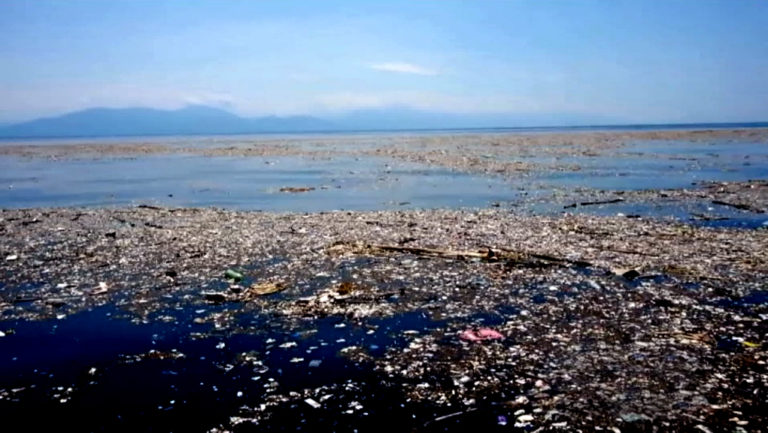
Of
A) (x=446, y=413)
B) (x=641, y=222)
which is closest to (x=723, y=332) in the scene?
(x=446, y=413)

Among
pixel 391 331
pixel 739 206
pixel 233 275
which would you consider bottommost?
pixel 391 331

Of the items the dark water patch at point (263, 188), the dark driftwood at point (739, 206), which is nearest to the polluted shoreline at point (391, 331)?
the dark driftwood at point (739, 206)

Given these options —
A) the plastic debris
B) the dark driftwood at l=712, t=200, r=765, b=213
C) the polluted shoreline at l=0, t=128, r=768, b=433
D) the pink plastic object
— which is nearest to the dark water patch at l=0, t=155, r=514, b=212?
the polluted shoreline at l=0, t=128, r=768, b=433

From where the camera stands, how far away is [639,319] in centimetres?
851

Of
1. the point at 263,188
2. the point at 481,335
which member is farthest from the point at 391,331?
the point at 263,188

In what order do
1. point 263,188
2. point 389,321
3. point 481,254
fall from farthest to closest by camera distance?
1. point 263,188
2. point 481,254
3. point 389,321

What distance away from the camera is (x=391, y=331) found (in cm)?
826

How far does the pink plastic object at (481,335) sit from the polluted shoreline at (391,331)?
4 centimetres

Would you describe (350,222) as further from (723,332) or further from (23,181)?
(23,181)

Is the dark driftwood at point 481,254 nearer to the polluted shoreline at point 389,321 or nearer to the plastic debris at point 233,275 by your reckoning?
the polluted shoreline at point 389,321

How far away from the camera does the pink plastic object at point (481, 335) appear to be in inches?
309

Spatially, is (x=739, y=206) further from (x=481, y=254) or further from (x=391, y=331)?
(x=391, y=331)

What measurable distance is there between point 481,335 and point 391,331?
1.33 meters

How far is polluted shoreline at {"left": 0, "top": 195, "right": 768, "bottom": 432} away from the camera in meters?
5.84
